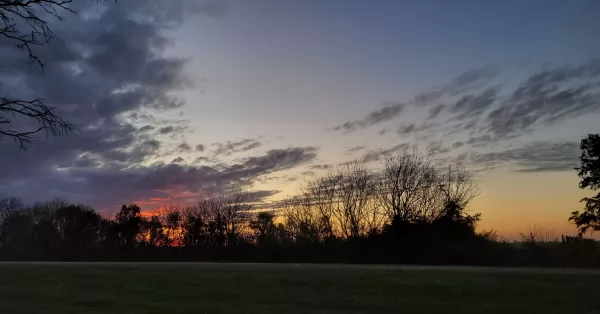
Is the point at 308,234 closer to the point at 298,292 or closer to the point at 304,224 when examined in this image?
the point at 304,224

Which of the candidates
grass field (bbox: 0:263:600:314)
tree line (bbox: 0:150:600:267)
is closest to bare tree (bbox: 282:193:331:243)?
tree line (bbox: 0:150:600:267)

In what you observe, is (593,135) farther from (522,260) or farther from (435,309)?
(435,309)

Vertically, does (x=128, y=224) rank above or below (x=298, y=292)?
above

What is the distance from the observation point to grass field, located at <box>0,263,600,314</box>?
17.1m

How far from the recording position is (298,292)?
2064 cm

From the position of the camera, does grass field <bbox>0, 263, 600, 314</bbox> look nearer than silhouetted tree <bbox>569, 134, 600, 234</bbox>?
Yes

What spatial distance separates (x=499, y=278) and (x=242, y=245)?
44.1m

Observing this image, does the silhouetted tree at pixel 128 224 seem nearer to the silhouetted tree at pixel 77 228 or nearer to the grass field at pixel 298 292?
the silhouetted tree at pixel 77 228

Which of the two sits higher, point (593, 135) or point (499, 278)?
point (593, 135)

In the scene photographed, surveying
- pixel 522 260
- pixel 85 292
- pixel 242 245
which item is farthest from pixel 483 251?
pixel 85 292

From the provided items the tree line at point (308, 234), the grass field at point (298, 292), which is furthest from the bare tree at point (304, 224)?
the grass field at point (298, 292)

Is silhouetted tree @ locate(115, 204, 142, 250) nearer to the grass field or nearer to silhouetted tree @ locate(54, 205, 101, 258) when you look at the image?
silhouetted tree @ locate(54, 205, 101, 258)

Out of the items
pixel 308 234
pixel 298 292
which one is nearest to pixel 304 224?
pixel 308 234

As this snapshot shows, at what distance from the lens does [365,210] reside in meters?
60.6
